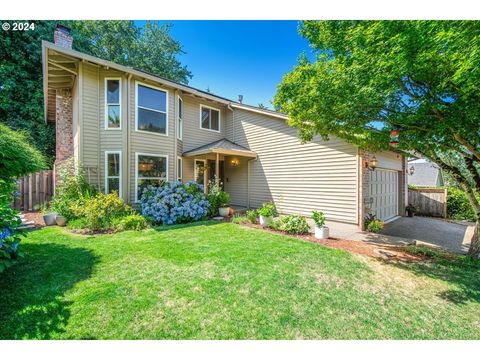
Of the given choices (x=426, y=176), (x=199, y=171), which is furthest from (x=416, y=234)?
(x=426, y=176)

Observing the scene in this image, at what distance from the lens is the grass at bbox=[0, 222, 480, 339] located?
2.56 metres

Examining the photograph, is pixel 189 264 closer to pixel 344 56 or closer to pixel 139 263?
pixel 139 263

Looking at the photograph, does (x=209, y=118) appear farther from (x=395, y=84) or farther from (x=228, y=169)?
(x=395, y=84)

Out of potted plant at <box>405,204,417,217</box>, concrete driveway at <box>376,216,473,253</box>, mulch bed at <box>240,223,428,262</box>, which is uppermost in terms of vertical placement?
potted plant at <box>405,204,417,217</box>

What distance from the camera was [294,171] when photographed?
9.54 meters

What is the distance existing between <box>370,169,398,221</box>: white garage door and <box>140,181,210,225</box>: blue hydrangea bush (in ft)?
21.8

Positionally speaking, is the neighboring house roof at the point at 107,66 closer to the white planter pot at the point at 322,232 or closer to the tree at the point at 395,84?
the tree at the point at 395,84

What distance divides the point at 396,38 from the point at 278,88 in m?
2.93

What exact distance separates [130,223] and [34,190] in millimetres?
6256

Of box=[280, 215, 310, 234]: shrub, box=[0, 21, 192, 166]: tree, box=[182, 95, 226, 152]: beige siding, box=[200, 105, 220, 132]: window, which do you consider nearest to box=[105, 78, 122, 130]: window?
box=[182, 95, 226, 152]: beige siding

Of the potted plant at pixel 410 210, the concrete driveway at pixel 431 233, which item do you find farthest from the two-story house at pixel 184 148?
the concrete driveway at pixel 431 233

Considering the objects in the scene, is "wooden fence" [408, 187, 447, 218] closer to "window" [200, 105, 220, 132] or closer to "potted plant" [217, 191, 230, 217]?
"potted plant" [217, 191, 230, 217]

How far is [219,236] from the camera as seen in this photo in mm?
6305
